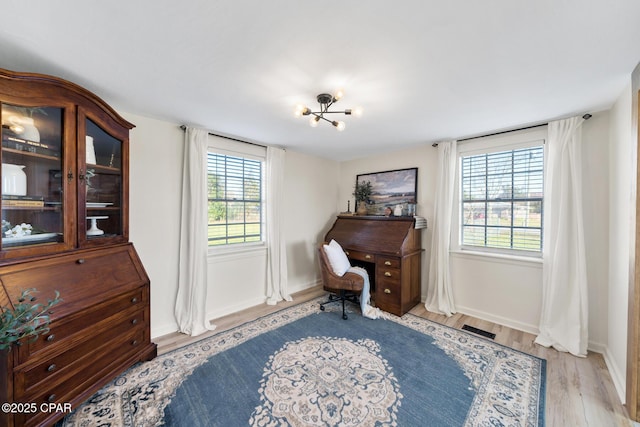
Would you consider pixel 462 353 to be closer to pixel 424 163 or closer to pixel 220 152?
pixel 424 163

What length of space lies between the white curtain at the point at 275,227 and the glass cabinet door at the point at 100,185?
174cm

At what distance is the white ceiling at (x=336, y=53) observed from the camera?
3.80 ft

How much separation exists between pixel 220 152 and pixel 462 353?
3.56 meters

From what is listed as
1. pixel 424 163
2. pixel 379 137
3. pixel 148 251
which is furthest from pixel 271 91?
pixel 424 163

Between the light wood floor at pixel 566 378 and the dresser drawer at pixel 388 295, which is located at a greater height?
the dresser drawer at pixel 388 295

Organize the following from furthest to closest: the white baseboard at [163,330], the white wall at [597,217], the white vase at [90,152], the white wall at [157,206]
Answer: the white baseboard at [163,330] < the white wall at [157,206] < the white wall at [597,217] < the white vase at [90,152]

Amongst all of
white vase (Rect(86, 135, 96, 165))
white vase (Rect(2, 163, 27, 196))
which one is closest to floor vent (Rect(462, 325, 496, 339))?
white vase (Rect(86, 135, 96, 165))

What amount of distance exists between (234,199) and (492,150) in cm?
345

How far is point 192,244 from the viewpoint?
2742mm

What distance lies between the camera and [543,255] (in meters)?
2.61

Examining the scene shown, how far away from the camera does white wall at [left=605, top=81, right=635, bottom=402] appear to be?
6.04ft

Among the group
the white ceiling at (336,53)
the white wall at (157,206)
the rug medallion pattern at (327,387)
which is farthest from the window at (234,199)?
the rug medallion pattern at (327,387)

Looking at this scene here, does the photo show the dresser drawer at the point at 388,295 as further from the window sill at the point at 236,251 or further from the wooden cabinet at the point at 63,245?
the wooden cabinet at the point at 63,245

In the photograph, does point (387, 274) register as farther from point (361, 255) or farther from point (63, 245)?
point (63, 245)
